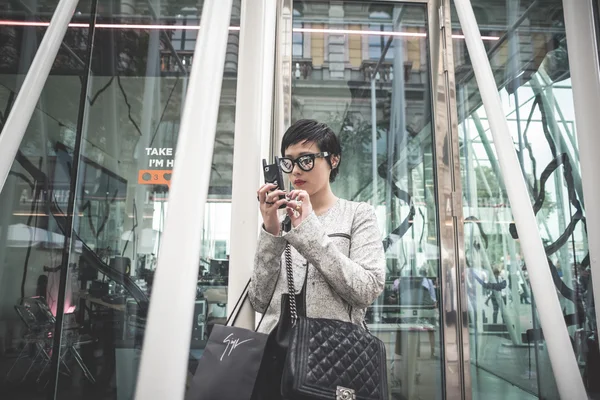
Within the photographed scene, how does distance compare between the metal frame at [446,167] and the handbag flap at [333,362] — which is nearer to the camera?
the handbag flap at [333,362]

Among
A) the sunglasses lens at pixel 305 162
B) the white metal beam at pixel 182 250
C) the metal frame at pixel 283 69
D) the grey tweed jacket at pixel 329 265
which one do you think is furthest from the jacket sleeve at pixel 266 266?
the metal frame at pixel 283 69

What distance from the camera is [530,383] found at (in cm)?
256

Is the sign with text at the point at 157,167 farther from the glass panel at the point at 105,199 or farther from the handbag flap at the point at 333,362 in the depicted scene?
the handbag flap at the point at 333,362

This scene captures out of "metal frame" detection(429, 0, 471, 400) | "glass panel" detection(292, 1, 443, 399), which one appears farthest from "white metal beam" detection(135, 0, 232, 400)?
"metal frame" detection(429, 0, 471, 400)

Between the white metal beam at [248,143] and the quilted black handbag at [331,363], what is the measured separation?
0.38 m

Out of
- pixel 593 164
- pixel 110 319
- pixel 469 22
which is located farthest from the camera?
pixel 110 319

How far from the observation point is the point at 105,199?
10.0ft

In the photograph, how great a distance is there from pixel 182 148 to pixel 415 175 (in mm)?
2337

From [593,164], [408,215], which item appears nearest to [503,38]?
[408,215]

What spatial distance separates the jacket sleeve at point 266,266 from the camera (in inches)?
44.8

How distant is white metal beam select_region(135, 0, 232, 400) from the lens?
0.53 metres

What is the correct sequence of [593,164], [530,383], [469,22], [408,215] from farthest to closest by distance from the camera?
[408,215] < [530,383] < [469,22] < [593,164]

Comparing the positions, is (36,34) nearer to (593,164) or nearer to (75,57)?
(75,57)

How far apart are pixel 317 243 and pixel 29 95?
1.09 meters
